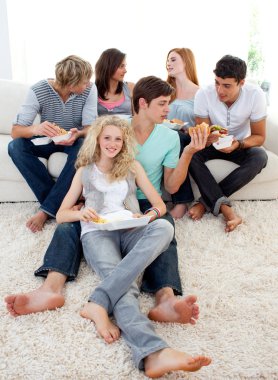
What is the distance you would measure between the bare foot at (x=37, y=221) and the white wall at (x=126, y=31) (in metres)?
2.37

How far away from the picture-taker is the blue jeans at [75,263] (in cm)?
175

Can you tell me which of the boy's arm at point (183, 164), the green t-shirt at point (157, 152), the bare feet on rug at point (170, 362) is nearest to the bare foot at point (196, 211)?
the boy's arm at point (183, 164)

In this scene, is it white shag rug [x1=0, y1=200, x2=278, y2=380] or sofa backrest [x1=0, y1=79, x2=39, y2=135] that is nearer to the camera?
white shag rug [x1=0, y1=200, x2=278, y2=380]

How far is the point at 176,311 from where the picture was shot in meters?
1.54

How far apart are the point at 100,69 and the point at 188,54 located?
658 millimetres

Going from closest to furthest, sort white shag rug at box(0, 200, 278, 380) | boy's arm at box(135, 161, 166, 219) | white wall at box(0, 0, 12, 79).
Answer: white shag rug at box(0, 200, 278, 380), boy's arm at box(135, 161, 166, 219), white wall at box(0, 0, 12, 79)

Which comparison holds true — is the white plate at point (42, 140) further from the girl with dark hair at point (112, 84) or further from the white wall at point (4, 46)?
the white wall at point (4, 46)

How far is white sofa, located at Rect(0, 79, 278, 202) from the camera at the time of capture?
2568 millimetres

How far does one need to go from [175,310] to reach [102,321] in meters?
0.27

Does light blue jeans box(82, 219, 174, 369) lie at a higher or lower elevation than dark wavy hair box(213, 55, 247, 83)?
lower

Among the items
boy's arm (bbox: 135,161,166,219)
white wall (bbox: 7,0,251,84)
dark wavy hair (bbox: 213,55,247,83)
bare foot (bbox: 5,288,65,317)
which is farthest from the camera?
white wall (bbox: 7,0,251,84)

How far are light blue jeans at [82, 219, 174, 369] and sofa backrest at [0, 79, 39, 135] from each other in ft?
4.98

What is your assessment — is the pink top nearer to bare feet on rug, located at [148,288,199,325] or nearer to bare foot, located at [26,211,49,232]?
bare foot, located at [26,211,49,232]

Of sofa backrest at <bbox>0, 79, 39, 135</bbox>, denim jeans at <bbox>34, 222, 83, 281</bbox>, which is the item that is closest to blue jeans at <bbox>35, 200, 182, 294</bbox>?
denim jeans at <bbox>34, 222, 83, 281</bbox>
